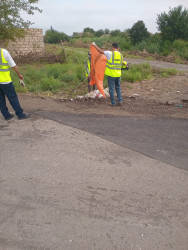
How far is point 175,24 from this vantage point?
23656 millimetres

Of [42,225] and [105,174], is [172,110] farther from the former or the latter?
[42,225]

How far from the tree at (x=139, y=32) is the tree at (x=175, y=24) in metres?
2.14

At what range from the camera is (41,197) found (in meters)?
2.85

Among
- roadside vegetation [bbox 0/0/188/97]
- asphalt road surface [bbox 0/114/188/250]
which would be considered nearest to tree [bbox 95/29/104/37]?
roadside vegetation [bbox 0/0/188/97]

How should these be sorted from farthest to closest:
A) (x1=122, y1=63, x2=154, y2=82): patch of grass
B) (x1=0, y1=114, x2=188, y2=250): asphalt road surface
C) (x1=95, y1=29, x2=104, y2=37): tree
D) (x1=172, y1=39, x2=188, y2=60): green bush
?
(x1=95, y1=29, x2=104, y2=37): tree < (x1=172, y1=39, x2=188, y2=60): green bush < (x1=122, y1=63, x2=154, y2=82): patch of grass < (x1=0, y1=114, x2=188, y2=250): asphalt road surface

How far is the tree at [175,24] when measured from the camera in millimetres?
23406

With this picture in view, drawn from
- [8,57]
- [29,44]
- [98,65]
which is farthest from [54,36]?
[8,57]

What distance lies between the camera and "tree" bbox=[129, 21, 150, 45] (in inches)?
1036

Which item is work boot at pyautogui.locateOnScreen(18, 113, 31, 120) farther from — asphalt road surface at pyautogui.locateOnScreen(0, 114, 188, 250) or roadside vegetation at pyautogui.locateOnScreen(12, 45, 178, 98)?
roadside vegetation at pyautogui.locateOnScreen(12, 45, 178, 98)

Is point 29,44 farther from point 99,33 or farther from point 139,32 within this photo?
point 99,33

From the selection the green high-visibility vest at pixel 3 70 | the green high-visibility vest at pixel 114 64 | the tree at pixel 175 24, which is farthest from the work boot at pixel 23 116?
the tree at pixel 175 24

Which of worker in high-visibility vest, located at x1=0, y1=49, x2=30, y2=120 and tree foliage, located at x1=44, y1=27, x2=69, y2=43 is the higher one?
tree foliage, located at x1=44, y1=27, x2=69, y2=43

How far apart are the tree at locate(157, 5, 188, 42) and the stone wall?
45.1 feet

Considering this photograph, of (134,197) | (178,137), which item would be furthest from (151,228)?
(178,137)
